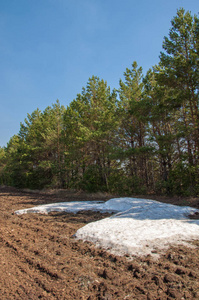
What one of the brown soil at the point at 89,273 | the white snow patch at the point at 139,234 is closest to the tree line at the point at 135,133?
the white snow patch at the point at 139,234

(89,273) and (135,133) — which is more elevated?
(135,133)

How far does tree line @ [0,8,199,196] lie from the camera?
37.8 ft

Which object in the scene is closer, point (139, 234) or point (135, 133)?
point (139, 234)

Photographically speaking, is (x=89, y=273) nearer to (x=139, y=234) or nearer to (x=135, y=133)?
(x=139, y=234)

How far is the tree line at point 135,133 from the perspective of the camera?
1152cm

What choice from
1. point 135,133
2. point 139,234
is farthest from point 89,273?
point 135,133

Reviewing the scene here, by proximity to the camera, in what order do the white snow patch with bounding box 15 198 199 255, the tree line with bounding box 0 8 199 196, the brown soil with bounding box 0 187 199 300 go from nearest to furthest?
the brown soil with bounding box 0 187 199 300 → the white snow patch with bounding box 15 198 199 255 → the tree line with bounding box 0 8 199 196

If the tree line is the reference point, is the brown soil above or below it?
below

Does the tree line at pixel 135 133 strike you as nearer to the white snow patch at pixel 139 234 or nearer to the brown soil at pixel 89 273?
the white snow patch at pixel 139 234

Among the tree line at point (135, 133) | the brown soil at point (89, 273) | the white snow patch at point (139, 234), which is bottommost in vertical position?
the brown soil at point (89, 273)

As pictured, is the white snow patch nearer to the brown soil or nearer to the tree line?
the brown soil

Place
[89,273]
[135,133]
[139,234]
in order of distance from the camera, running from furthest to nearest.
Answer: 1. [135,133]
2. [139,234]
3. [89,273]

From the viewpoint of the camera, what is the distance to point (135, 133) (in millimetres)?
16641

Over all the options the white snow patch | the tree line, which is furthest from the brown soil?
the tree line
